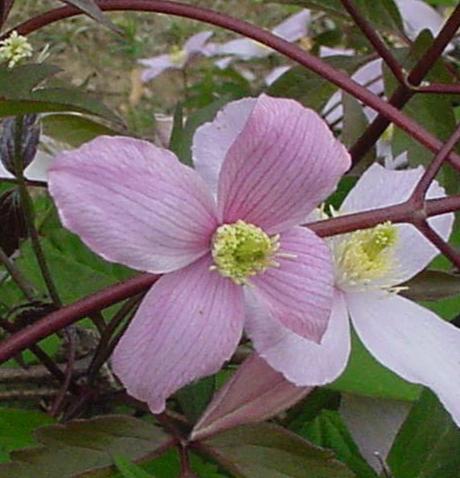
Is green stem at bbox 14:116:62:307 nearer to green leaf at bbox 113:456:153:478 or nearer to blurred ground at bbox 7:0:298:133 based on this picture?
green leaf at bbox 113:456:153:478

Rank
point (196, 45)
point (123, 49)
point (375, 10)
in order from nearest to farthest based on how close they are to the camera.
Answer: point (375, 10), point (196, 45), point (123, 49)

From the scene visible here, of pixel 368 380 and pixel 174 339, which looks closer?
pixel 174 339

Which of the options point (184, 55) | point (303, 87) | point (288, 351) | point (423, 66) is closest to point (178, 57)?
point (184, 55)

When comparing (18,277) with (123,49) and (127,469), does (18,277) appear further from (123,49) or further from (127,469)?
(123,49)

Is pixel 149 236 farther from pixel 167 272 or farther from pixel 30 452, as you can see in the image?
pixel 30 452

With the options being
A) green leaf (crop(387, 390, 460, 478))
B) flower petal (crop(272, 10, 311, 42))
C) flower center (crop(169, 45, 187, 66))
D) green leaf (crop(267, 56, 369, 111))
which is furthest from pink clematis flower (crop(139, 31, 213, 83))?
green leaf (crop(387, 390, 460, 478))

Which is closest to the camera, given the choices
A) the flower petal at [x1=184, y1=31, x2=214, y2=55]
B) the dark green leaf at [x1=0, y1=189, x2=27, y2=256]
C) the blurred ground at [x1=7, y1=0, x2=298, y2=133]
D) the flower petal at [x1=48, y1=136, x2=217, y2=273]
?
the flower petal at [x1=48, y1=136, x2=217, y2=273]

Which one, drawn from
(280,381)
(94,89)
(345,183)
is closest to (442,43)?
(345,183)
